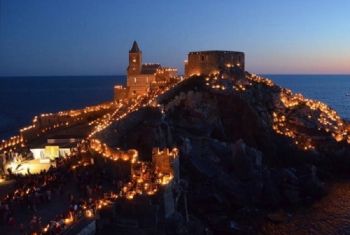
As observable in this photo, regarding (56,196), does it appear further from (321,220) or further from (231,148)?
(321,220)

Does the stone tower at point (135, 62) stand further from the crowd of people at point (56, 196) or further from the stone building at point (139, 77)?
the crowd of people at point (56, 196)

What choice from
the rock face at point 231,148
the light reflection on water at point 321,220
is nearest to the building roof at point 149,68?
the rock face at point 231,148

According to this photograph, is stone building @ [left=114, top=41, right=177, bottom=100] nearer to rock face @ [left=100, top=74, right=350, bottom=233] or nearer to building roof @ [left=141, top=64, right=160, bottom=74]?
building roof @ [left=141, top=64, right=160, bottom=74]

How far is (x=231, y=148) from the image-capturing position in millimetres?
48688

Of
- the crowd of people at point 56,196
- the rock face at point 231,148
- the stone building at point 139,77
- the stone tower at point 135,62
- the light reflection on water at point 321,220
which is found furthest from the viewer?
the stone tower at point 135,62

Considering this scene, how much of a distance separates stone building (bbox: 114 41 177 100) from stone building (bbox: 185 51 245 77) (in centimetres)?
391

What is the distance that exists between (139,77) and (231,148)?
27.1 meters

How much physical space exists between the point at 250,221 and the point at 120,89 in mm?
35309

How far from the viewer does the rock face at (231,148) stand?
44062 mm

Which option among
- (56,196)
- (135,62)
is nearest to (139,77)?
(135,62)

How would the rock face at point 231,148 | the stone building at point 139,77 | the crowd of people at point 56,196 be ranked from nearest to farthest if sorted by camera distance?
the crowd of people at point 56,196, the rock face at point 231,148, the stone building at point 139,77

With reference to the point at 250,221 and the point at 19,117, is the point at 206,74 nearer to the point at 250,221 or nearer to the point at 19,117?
the point at 250,221

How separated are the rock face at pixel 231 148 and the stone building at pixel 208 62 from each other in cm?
469

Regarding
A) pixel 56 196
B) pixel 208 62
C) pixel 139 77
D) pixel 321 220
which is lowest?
pixel 321 220
